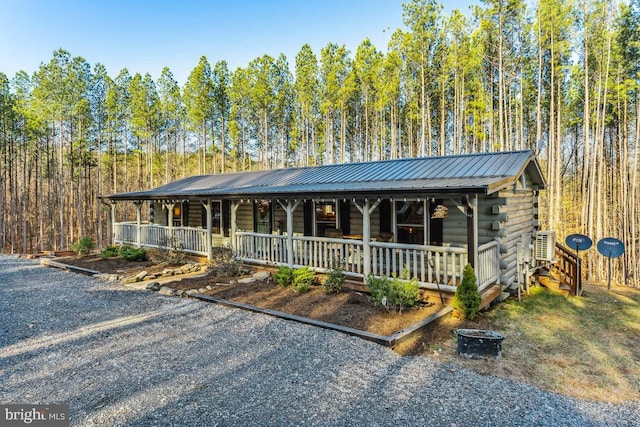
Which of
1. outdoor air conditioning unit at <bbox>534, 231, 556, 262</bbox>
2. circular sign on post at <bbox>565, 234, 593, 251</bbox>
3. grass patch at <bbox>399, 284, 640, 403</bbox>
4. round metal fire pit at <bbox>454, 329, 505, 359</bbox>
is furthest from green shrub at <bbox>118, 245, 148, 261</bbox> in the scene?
circular sign on post at <bbox>565, 234, 593, 251</bbox>

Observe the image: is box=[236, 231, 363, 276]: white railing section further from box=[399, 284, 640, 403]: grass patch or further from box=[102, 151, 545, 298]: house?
box=[399, 284, 640, 403]: grass patch

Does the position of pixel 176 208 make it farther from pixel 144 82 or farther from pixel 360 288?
pixel 144 82

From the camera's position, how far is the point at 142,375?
13.3 feet

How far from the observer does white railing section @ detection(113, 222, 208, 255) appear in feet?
38.9

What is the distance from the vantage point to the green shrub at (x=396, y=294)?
6250 mm

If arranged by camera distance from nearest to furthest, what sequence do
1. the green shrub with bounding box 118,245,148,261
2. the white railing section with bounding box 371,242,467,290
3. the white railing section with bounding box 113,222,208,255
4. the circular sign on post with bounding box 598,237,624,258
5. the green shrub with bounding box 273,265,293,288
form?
the white railing section with bounding box 371,242,467,290 < the green shrub with bounding box 273,265,293,288 < the circular sign on post with bounding box 598,237,624,258 < the white railing section with bounding box 113,222,208,255 < the green shrub with bounding box 118,245,148,261

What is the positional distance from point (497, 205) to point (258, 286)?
5.92 m

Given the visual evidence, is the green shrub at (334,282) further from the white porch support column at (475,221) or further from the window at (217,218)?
the window at (217,218)

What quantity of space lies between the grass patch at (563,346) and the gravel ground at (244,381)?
0.35 meters

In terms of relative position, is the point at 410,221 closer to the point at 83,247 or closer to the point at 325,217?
the point at 325,217

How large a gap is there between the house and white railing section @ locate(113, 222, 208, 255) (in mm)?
53

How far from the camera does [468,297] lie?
20.0ft

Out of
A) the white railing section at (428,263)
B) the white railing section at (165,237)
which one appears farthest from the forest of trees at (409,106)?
the white railing section at (428,263)

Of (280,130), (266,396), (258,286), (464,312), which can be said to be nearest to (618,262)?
(464,312)
